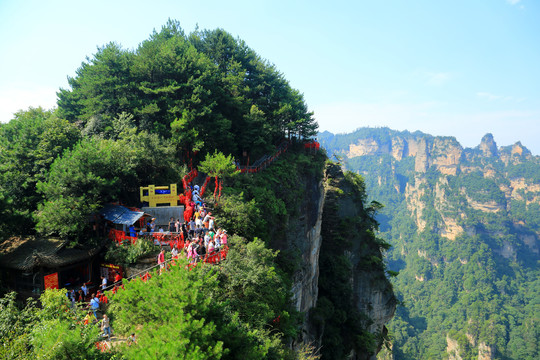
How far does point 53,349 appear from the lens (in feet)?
25.4

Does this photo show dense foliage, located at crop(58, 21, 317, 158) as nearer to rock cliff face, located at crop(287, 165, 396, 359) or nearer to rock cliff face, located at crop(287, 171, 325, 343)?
rock cliff face, located at crop(287, 171, 325, 343)

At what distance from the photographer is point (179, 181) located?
834 inches

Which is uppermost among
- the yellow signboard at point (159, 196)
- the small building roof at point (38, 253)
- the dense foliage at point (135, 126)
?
the dense foliage at point (135, 126)

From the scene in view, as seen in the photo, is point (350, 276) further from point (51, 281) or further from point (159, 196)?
point (51, 281)

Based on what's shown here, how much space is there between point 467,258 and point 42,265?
145958 millimetres

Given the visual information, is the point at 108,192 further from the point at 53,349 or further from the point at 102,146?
the point at 53,349

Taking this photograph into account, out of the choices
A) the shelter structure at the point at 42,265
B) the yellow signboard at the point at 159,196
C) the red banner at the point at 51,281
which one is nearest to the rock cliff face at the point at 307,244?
the yellow signboard at the point at 159,196

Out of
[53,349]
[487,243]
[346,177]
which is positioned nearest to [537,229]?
[487,243]

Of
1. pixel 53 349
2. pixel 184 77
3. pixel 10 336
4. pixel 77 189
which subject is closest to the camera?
pixel 53 349

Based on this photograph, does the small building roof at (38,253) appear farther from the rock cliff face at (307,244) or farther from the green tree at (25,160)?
the rock cliff face at (307,244)

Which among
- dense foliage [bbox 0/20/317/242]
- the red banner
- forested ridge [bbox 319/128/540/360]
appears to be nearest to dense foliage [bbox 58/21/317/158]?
dense foliage [bbox 0/20/317/242]

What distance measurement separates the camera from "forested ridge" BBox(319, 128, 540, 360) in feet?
276

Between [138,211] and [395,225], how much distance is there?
194 meters

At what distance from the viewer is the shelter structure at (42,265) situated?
540 inches
